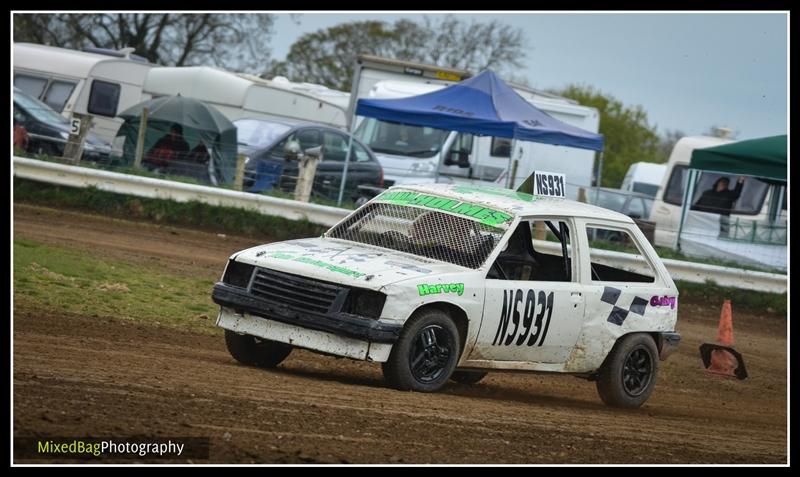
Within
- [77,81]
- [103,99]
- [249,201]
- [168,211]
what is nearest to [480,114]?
[249,201]

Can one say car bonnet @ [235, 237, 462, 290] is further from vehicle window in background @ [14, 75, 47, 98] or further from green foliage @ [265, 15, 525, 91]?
green foliage @ [265, 15, 525, 91]

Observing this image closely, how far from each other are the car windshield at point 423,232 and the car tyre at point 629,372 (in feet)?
5.00

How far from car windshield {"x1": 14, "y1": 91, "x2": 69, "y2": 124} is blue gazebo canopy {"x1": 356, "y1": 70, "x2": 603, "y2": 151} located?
571 cm

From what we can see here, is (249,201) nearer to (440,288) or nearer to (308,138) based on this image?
(308,138)

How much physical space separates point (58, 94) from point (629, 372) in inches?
783

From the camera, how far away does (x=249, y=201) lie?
61.4ft

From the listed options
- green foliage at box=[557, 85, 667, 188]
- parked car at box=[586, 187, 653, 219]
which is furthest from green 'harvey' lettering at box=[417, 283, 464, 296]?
green foliage at box=[557, 85, 667, 188]

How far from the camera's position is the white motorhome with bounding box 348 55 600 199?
22.4 m

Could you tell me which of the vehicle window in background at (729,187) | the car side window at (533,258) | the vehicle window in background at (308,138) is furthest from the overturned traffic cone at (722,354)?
the vehicle window in background at (308,138)

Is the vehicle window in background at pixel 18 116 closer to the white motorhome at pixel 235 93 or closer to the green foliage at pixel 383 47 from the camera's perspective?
the white motorhome at pixel 235 93

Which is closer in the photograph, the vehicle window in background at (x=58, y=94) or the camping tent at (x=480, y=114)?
the camping tent at (x=480, y=114)

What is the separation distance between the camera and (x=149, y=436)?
574cm

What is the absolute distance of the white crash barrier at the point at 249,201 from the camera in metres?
18.3

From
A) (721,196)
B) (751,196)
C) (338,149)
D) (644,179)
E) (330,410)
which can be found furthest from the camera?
(644,179)
